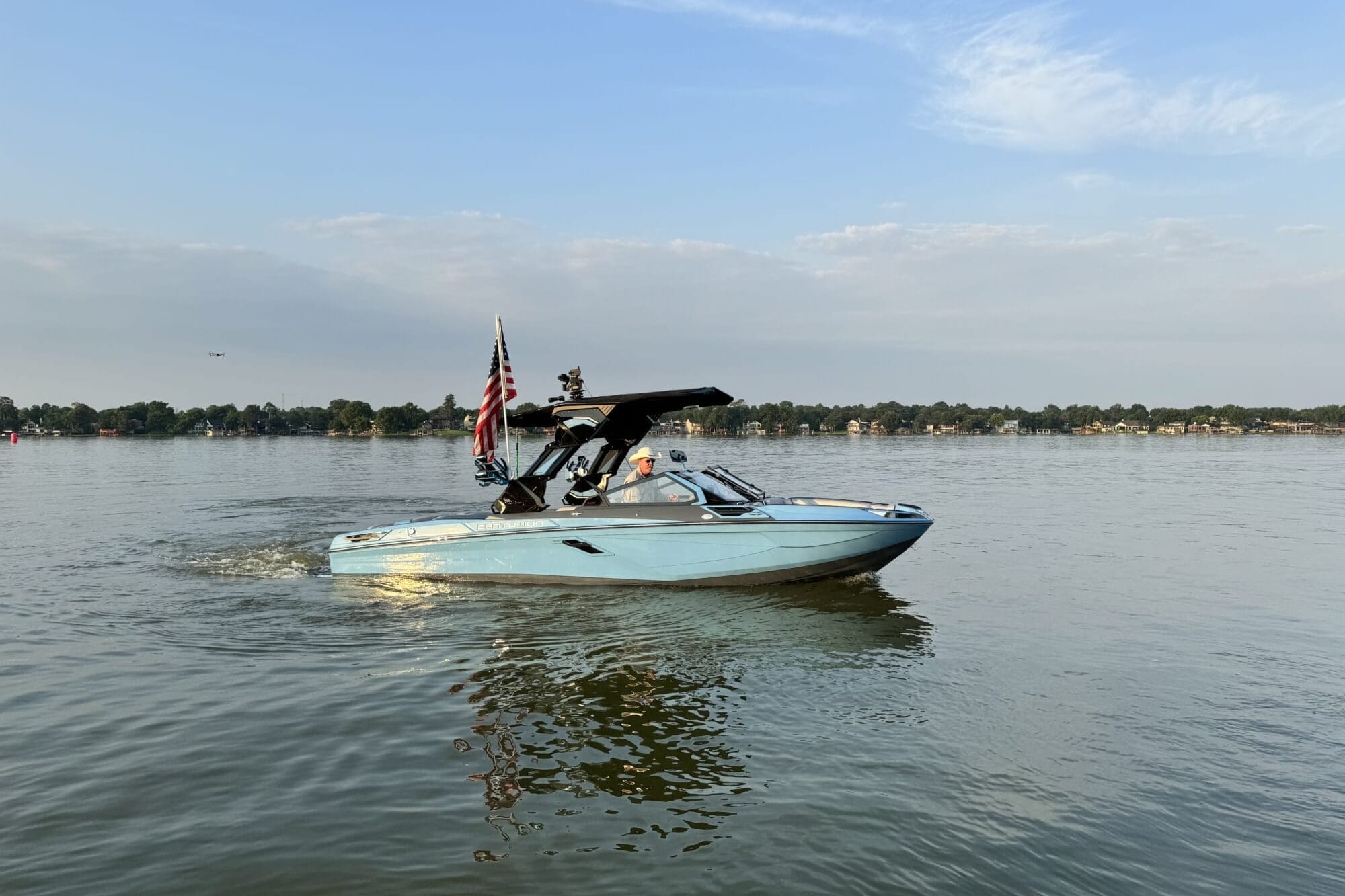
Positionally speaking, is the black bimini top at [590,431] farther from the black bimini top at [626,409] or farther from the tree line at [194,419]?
the tree line at [194,419]

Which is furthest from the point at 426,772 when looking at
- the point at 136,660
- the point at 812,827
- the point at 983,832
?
the point at 136,660

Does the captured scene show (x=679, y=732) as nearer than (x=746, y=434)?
Yes

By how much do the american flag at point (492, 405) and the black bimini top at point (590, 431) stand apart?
0.56m

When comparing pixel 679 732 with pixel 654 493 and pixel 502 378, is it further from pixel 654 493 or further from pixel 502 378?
pixel 502 378

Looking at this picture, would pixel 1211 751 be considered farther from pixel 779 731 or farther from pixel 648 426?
pixel 648 426

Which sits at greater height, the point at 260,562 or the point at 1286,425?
the point at 1286,425

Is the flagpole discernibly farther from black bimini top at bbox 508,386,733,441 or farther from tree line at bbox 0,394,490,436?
tree line at bbox 0,394,490,436

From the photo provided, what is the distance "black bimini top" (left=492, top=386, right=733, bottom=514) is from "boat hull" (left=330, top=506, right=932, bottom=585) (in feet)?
1.74

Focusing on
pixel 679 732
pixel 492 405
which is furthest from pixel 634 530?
pixel 679 732

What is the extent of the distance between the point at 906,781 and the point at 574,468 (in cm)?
856

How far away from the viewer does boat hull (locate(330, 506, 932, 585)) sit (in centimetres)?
1182

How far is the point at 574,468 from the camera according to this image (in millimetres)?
13344

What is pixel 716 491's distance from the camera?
40.7 feet

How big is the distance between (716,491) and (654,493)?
2.97 feet
